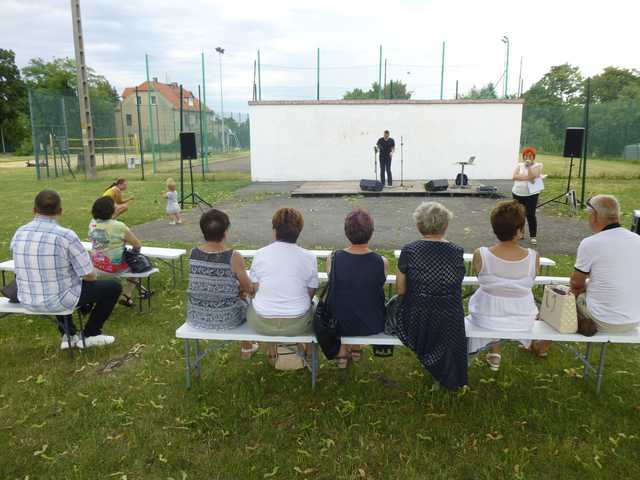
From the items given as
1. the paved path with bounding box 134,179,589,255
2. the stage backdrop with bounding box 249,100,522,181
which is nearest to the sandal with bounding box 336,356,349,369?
the paved path with bounding box 134,179,589,255

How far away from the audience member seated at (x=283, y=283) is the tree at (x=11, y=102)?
2220 inches

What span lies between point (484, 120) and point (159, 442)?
1815 cm

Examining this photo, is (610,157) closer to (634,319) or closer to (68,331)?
(634,319)

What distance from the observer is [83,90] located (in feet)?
57.7

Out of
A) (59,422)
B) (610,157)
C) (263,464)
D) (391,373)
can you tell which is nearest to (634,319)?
(391,373)

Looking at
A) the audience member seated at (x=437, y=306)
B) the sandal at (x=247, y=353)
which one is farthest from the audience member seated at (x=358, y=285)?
the sandal at (x=247, y=353)

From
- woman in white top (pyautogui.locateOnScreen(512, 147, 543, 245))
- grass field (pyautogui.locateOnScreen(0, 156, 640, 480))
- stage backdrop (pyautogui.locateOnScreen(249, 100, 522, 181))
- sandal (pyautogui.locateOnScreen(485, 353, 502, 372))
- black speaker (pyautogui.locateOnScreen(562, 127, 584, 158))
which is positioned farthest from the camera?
stage backdrop (pyautogui.locateOnScreen(249, 100, 522, 181))

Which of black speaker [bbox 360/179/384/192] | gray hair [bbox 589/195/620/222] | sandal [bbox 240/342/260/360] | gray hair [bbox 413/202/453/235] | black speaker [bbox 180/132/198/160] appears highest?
black speaker [bbox 180/132/198/160]

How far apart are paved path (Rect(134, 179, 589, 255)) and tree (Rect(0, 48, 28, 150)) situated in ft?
160

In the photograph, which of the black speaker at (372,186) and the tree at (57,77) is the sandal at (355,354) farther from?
the tree at (57,77)

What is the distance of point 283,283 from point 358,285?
0.50m

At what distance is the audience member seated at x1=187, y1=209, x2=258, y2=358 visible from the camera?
328 centimetres

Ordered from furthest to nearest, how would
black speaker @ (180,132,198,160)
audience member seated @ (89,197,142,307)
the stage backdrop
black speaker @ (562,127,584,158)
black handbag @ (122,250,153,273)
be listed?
the stage backdrop < black speaker @ (180,132,198,160) < black speaker @ (562,127,584,158) < black handbag @ (122,250,153,273) < audience member seated @ (89,197,142,307)

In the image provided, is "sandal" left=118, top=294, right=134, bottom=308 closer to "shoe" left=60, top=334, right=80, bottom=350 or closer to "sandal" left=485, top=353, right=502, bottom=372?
"shoe" left=60, top=334, right=80, bottom=350
